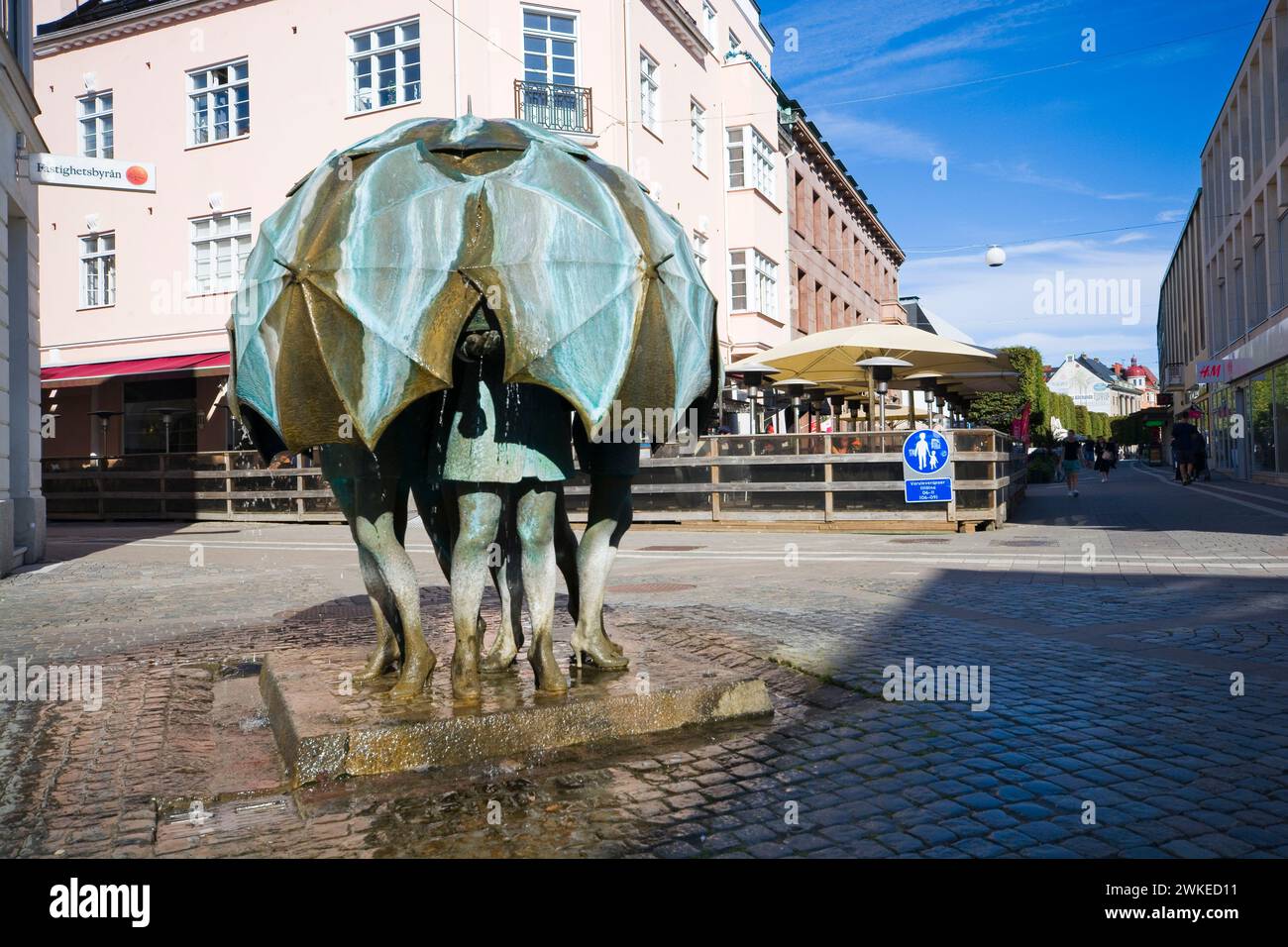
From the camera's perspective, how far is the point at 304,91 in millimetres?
23406

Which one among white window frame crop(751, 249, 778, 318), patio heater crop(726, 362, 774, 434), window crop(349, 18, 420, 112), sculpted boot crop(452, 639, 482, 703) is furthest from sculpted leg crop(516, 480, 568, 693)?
white window frame crop(751, 249, 778, 318)

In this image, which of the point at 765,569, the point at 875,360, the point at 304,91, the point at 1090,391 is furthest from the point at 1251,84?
the point at 1090,391

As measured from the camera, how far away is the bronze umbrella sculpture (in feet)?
11.6

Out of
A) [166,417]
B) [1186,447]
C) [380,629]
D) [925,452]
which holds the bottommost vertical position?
[380,629]

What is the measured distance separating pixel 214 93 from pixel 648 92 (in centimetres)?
1006

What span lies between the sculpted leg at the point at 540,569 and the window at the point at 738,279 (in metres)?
24.7

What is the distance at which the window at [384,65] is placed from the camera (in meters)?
22.2

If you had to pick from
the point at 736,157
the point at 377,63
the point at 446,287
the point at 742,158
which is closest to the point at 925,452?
the point at 446,287

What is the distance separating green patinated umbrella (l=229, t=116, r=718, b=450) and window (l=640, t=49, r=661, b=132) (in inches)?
824

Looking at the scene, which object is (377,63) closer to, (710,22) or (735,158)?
(735,158)

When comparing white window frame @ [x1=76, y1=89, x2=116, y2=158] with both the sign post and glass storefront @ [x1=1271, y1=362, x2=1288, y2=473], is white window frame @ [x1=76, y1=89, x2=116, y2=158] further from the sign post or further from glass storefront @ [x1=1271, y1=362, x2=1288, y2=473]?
glass storefront @ [x1=1271, y1=362, x2=1288, y2=473]

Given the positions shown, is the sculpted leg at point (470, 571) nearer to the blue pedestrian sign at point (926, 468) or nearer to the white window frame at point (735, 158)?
the blue pedestrian sign at point (926, 468)

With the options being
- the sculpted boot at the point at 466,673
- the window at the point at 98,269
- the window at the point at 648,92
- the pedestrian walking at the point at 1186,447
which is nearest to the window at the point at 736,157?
the window at the point at 648,92

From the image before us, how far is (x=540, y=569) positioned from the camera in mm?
4152
